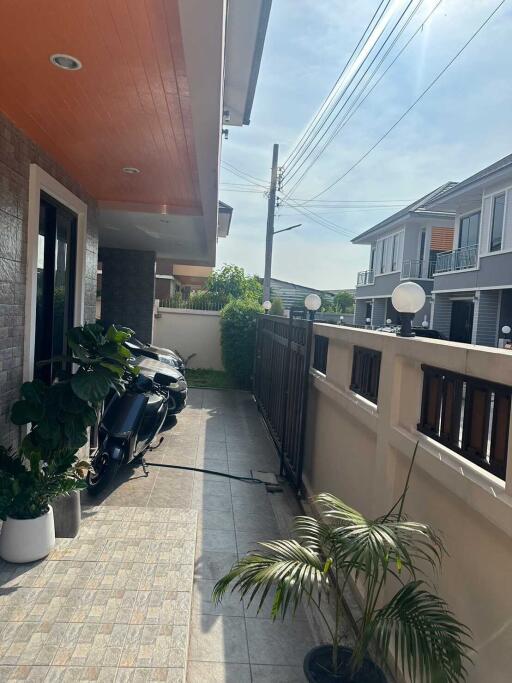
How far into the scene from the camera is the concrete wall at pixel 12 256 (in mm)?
2918

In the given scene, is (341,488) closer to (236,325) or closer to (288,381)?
(288,381)

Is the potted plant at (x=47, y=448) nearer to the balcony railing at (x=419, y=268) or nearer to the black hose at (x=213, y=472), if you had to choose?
the black hose at (x=213, y=472)

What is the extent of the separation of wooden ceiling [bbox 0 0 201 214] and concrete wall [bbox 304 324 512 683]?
5.34 feet

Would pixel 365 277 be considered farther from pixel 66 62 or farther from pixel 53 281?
pixel 66 62

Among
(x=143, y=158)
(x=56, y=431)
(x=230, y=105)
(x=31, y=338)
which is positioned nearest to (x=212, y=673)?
(x=56, y=431)

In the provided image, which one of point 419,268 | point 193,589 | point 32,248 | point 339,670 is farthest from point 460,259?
point 339,670

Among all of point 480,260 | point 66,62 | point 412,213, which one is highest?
point 412,213

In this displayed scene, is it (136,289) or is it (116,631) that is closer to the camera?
(116,631)

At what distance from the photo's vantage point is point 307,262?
25.6 meters

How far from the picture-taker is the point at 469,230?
1698cm

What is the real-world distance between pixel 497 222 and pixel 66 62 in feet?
48.4

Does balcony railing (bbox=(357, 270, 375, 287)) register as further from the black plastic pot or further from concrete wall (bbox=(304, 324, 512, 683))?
the black plastic pot

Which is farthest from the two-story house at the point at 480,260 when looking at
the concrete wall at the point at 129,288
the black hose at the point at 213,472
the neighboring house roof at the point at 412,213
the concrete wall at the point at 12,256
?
the concrete wall at the point at 12,256

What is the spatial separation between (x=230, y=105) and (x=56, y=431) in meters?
2.90
